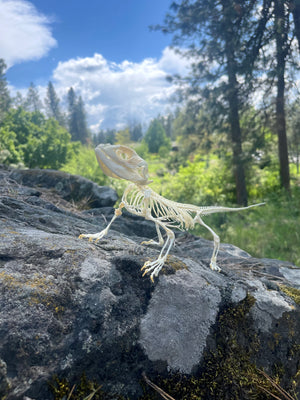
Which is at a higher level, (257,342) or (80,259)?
(80,259)

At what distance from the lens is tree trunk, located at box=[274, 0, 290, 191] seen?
8.27 meters

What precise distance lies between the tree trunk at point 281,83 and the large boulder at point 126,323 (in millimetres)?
8668

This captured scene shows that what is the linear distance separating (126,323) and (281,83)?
10257 millimetres

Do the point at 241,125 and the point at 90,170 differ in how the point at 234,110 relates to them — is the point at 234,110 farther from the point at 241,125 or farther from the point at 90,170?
the point at 90,170

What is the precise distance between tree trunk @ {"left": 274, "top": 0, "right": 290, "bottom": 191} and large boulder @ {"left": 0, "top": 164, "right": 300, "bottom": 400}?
28.4ft

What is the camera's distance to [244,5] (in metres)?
8.80

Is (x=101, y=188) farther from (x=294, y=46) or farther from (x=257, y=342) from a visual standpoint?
(x=294, y=46)

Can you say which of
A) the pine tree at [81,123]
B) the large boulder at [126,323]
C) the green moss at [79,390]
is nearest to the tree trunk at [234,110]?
the large boulder at [126,323]

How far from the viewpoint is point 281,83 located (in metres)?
9.34

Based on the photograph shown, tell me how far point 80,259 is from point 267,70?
9.58 meters

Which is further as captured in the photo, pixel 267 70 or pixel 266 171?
pixel 266 171

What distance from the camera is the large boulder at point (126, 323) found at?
1.47 meters

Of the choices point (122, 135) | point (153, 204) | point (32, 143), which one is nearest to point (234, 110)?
point (153, 204)

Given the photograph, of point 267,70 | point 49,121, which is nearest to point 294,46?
point 267,70
